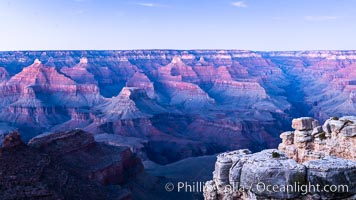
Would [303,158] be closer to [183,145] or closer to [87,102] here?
[183,145]

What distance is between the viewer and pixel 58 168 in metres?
41.8

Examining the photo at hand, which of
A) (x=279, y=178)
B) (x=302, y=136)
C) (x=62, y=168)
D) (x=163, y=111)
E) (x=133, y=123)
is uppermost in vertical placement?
(x=279, y=178)

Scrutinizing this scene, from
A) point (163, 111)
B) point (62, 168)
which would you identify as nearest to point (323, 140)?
point (62, 168)

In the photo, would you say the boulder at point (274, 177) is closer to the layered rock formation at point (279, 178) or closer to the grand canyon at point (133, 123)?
the layered rock formation at point (279, 178)

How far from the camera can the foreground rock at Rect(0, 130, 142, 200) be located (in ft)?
118

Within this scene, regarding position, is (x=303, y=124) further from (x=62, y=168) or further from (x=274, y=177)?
(x=62, y=168)

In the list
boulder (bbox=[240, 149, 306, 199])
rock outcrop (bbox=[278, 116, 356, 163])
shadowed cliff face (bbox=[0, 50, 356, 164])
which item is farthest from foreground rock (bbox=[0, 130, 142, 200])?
shadowed cliff face (bbox=[0, 50, 356, 164])

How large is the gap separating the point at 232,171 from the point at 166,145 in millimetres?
83729

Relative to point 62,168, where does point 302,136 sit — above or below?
above

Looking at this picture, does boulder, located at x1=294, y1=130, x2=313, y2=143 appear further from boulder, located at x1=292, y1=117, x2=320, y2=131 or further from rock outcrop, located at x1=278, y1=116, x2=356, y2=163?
boulder, located at x1=292, y1=117, x2=320, y2=131

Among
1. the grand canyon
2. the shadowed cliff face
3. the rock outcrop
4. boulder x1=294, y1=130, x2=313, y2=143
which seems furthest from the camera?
the shadowed cliff face

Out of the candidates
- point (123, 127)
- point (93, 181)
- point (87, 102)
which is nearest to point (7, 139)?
point (93, 181)

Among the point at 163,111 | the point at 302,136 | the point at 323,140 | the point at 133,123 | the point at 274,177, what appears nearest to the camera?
the point at 274,177

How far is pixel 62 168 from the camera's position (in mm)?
42625
